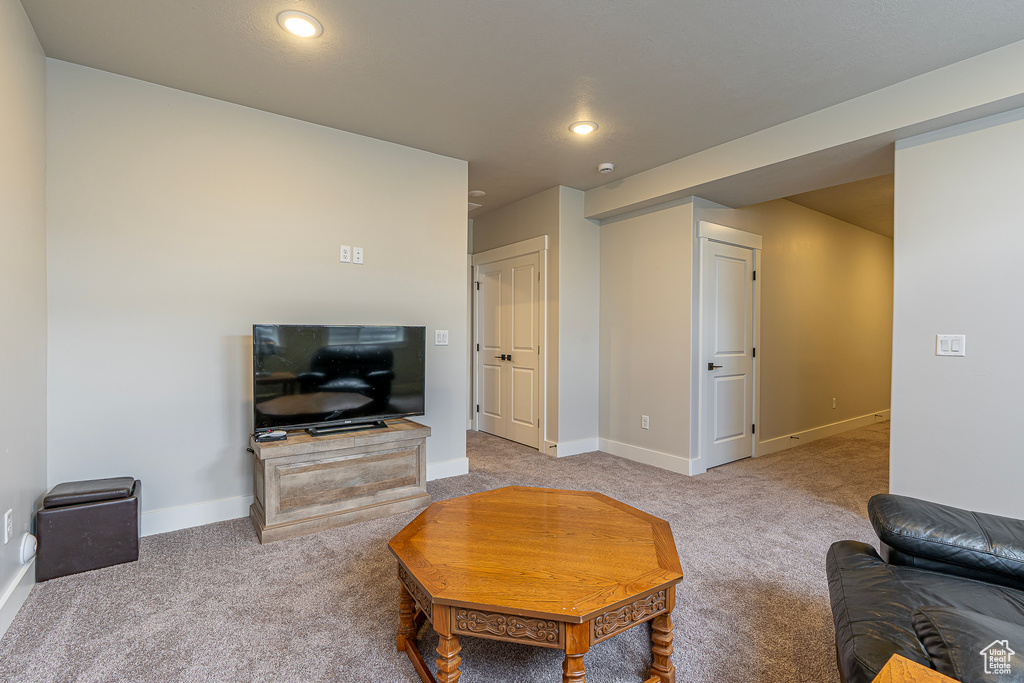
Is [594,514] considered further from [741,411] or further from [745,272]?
[745,272]

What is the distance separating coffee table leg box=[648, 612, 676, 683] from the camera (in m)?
1.51

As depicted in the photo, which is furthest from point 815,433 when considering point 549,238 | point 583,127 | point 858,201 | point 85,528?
point 85,528

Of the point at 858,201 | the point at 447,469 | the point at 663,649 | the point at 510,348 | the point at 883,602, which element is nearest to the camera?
the point at 883,602

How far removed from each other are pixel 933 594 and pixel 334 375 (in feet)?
9.17

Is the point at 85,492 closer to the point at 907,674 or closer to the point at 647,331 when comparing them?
the point at 907,674

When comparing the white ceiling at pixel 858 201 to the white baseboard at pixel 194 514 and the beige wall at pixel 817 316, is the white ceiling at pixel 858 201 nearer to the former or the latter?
the beige wall at pixel 817 316

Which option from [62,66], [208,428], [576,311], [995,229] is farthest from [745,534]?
[62,66]

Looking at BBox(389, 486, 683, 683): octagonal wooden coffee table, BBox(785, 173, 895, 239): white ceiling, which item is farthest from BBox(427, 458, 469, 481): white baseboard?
BBox(785, 173, 895, 239): white ceiling

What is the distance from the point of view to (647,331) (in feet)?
13.9

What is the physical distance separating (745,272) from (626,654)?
3.66m

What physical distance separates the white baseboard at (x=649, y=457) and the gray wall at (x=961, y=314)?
1376mm

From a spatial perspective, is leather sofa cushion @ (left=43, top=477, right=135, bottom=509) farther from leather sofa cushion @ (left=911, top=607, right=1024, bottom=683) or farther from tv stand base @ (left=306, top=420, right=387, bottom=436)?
leather sofa cushion @ (left=911, top=607, right=1024, bottom=683)

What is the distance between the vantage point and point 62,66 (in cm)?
245

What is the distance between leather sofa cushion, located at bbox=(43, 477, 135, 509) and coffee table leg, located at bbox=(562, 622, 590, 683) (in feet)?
7.43
